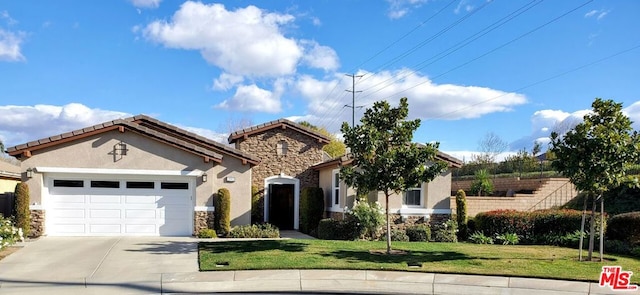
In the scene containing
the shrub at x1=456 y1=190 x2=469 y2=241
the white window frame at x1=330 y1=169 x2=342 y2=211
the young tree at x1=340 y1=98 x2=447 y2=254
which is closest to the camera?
the young tree at x1=340 y1=98 x2=447 y2=254

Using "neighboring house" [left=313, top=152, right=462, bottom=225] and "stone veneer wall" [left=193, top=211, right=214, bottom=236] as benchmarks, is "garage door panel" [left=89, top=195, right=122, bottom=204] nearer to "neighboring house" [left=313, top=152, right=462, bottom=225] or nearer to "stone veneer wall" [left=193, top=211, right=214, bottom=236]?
"stone veneer wall" [left=193, top=211, right=214, bottom=236]

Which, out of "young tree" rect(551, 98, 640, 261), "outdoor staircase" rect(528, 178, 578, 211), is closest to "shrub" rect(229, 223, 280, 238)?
"young tree" rect(551, 98, 640, 261)

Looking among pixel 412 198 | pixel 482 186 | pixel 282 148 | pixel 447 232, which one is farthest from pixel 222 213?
pixel 482 186

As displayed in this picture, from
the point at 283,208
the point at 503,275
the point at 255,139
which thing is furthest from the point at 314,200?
the point at 503,275

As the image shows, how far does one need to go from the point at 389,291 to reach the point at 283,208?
13374 millimetres

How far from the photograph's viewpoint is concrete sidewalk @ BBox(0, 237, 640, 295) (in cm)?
946

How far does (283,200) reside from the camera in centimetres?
2264

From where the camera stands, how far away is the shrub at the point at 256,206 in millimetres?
21719

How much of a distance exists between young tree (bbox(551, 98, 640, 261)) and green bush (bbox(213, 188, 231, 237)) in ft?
35.4

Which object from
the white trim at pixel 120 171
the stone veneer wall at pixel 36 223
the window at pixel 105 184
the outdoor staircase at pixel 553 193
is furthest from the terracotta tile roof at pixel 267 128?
the outdoor staircase at pixel 553 193

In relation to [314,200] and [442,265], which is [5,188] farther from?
[442,265]

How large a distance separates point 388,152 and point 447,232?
719cm

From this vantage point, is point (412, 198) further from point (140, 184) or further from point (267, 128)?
point (140, 184)

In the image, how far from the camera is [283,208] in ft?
74.0
